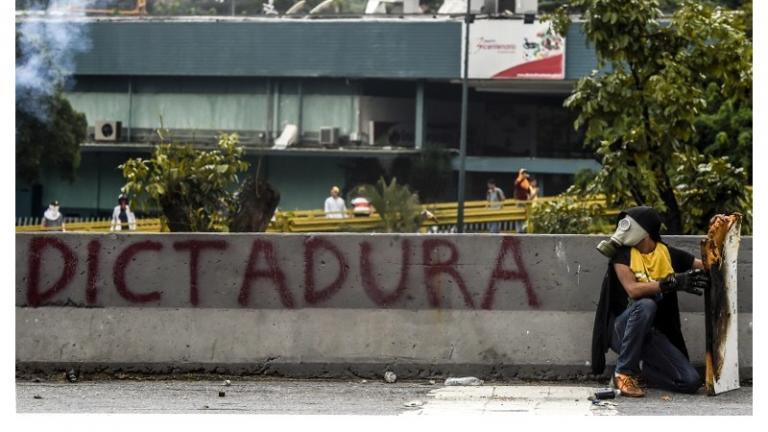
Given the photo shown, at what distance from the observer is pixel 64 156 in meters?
46.4

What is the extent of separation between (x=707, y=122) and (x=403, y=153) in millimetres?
15719

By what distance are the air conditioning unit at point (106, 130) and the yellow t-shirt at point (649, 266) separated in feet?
142

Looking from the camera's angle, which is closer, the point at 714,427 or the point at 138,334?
the point at 714,427

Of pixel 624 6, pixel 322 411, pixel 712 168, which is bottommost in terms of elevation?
pixel 322 411

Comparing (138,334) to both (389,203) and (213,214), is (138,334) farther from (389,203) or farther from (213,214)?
(389,203)

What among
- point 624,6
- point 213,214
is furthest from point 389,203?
point 624,6

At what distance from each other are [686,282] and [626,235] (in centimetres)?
52

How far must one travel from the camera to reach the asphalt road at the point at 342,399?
8.54m

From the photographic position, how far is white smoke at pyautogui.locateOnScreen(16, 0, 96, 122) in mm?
44031

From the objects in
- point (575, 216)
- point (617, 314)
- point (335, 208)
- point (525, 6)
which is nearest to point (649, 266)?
point (617, 314)

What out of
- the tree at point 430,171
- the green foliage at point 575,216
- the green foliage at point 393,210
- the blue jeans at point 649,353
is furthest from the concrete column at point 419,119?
the blue jeans at point 649,353

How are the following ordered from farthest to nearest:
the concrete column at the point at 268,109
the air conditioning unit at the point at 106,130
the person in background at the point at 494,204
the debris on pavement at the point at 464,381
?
1. the air conditioning unit at the point at 106,130
2. the concrete column at the point at 268,109
3. the person in background at the point at 494,204
4. the debris on pavement at the point at 464,381

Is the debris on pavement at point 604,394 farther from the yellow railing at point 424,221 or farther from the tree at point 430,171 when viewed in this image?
the tree at point 430,171

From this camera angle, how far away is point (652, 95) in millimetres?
15734
